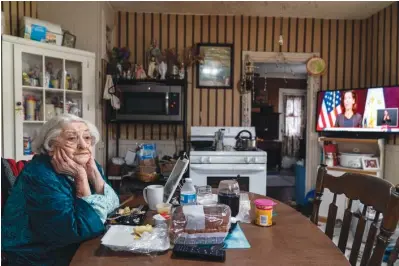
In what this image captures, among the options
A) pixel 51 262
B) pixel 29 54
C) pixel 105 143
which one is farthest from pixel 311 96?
pixel 51 262

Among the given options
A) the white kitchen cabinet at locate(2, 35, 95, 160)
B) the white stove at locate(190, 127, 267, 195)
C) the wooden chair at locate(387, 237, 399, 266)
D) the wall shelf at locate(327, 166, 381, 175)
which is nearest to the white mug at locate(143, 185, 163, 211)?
the wooden chair at locate(387, 237, 399, 266)

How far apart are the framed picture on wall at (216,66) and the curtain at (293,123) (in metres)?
4.10

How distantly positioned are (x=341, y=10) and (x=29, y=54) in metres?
3.24

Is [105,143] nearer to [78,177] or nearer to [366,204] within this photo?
[78,177]

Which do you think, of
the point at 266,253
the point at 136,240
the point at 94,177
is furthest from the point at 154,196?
the point at 266,253

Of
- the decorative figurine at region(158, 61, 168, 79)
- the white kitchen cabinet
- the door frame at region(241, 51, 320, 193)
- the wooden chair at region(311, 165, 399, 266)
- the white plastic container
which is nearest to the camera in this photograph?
the wooden chair at region(311, 165, 399, 266)

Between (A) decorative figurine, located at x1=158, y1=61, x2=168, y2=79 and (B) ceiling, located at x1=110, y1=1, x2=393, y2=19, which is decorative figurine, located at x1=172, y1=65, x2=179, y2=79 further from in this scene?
(B) ceiling, located at x1=110, y1=1, x2=393, y2=19

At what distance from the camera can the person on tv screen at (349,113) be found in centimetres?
333

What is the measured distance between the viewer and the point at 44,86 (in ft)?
8.63

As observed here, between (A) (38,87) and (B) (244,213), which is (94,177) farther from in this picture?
(A) (38,87)

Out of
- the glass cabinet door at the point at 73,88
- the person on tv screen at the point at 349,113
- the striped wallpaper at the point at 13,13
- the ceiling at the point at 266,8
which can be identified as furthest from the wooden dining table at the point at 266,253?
the ceiling at the point at 266,8

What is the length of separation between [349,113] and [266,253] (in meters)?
2.88

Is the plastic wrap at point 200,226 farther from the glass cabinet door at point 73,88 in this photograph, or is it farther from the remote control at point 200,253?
the glass cabinet door at point 73,88

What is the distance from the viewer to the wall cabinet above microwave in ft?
10.6
